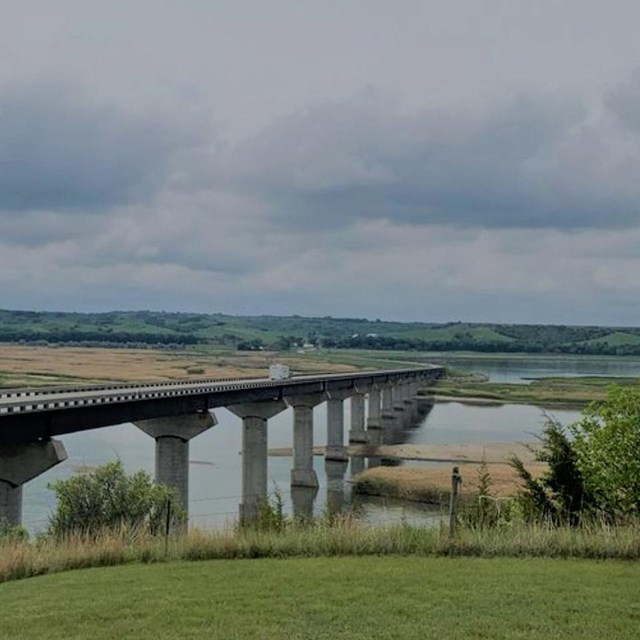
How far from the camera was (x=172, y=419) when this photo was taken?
52.9m

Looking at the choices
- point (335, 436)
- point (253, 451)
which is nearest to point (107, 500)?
point (253, 451)

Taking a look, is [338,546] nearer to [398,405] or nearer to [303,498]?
[303,498]

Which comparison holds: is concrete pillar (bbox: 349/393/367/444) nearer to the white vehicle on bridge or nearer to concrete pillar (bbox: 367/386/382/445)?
concrete pillar (bbox: 367/386/382/445)

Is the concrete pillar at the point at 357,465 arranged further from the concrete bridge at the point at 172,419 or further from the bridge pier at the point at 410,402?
the bridge pier at the point at 410,402

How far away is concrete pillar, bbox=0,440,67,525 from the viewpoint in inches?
1403

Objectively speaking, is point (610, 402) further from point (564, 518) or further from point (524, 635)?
point (524, 635)

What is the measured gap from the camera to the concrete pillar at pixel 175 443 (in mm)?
50531

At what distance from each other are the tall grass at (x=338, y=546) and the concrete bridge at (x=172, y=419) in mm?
11853

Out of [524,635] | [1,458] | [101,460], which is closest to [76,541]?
[524,635]

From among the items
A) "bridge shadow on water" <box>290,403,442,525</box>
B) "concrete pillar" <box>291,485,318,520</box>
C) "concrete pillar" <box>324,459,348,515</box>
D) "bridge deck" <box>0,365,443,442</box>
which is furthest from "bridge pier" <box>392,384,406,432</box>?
"concrete pillar" <box>291,485,318,520</box>

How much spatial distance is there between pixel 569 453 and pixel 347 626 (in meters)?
18.8

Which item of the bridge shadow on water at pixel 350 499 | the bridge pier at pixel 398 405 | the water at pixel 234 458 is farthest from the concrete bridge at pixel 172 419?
the bridge pier at pixel 398 405

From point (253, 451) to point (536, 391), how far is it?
111 meters

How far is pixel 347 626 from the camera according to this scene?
36.8 feet
